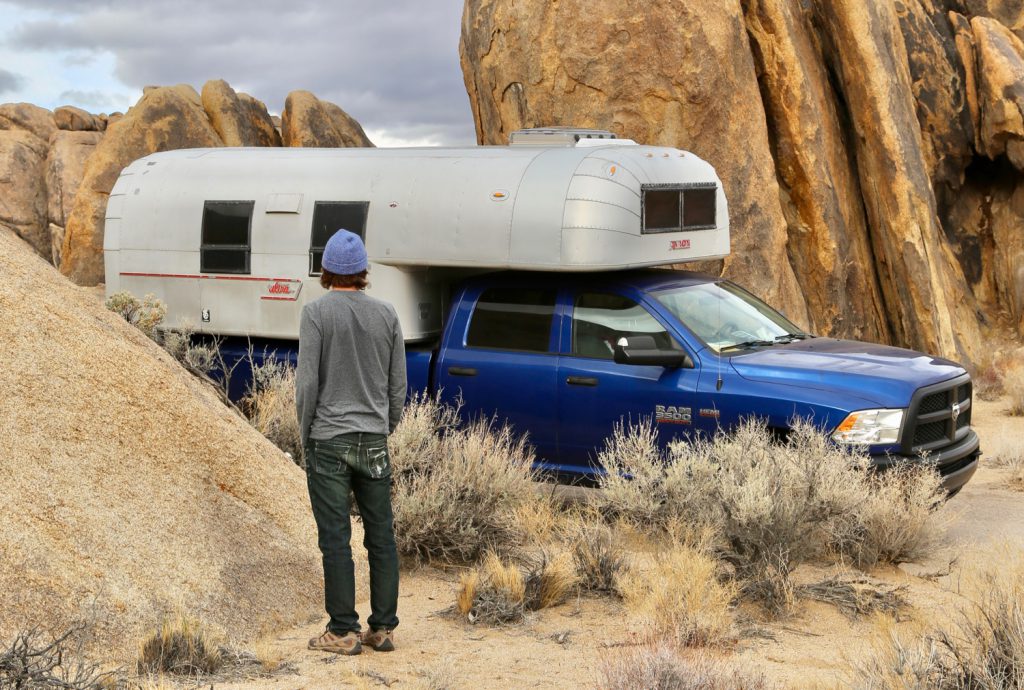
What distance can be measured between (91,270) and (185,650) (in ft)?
57.9

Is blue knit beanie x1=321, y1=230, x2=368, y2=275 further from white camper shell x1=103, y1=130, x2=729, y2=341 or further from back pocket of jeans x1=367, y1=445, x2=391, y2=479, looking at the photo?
white camper shell x1=103, y1=130, x2=729, y2=341

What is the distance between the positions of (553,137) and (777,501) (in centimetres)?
404

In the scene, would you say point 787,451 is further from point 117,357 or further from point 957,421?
point 117,357

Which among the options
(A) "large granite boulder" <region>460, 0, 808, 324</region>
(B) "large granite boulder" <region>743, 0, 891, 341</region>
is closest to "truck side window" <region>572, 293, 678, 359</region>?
(A) "large granite boulder" <region>460, 0, 808, 324</region>

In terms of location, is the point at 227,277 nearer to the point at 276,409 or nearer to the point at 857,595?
the point at 276,409

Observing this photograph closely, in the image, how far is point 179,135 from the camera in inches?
938

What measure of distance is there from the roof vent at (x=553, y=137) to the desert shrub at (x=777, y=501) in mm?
2835

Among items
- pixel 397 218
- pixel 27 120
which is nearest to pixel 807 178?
pixel 397 218

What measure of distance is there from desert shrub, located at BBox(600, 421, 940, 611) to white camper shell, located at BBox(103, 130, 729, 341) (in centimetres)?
177

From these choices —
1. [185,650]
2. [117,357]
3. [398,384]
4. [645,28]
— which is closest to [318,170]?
[117,357]

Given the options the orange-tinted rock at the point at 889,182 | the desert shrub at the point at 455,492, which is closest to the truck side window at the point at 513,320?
the desert shrub at the point at 455,492

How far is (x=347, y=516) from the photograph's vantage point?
19.0 feet

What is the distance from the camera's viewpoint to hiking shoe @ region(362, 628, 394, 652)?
5785 mm

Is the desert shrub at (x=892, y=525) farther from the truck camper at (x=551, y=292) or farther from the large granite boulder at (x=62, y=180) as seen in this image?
the large granite boulder at (x=62, y=180)
